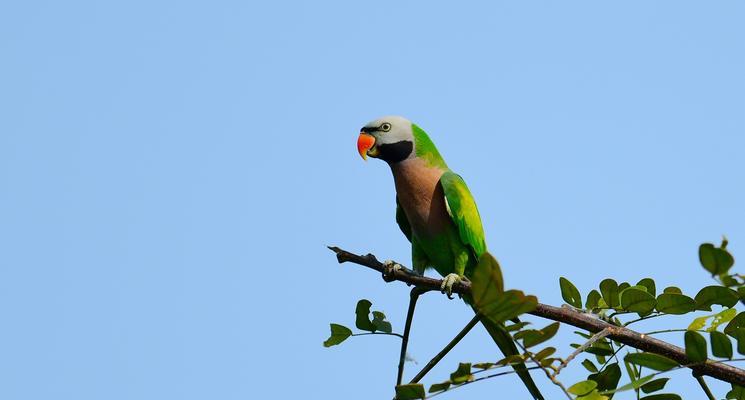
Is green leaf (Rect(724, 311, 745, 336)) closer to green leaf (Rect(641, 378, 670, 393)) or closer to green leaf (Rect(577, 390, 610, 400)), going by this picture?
green leaf (Rect(641, 378, 670, 393))

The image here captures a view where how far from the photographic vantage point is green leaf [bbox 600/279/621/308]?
8.97ft

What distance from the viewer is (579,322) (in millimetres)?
2365

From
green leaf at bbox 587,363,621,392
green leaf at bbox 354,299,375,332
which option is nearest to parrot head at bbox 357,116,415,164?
green leaf at bbox 354,299,375,332

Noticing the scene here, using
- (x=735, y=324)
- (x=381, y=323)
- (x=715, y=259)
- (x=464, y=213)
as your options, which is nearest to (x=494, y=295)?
(x=715, y=259)

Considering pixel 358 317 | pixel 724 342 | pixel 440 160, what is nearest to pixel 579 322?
pixel 724 342

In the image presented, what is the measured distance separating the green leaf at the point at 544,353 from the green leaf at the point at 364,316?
977 millimetres

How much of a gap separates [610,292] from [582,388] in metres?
0.67

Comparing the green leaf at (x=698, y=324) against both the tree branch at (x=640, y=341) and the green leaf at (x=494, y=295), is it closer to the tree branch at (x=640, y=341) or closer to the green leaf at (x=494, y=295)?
the tree branch at (x=640, y=341)

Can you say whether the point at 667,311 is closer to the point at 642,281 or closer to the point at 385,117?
the point at 642,281

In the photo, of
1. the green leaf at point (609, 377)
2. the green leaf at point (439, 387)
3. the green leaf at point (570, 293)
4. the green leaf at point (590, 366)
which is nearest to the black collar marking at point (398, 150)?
the green leaf at point (570, 293)

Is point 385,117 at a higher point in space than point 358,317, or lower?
higher

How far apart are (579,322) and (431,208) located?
2.72m

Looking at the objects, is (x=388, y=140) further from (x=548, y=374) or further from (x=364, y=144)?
(x=548, y=374)

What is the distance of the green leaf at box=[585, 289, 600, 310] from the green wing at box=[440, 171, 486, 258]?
205 centimetres
